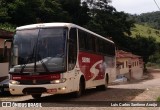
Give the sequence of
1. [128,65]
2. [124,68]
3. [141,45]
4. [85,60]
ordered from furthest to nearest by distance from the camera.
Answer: [141,45] → [128,65] → [124,68] → [85,60]

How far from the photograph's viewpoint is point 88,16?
85125mm

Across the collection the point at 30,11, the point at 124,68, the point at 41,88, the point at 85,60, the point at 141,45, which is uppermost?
the point at 30,11

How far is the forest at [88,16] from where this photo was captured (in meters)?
56.8

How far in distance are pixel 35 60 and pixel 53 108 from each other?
8.29 feet

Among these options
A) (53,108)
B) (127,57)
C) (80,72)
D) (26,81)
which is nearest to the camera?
(53,108)

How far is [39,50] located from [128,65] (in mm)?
56539

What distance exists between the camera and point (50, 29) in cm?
1557

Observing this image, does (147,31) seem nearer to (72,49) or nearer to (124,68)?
(124,68)

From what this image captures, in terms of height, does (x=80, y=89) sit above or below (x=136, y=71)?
above

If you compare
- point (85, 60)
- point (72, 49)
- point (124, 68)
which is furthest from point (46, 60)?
point (124, 68)

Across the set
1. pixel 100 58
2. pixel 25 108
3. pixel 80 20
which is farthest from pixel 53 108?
pixel 80 20

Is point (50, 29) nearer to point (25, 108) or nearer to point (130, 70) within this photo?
point (25, 108)

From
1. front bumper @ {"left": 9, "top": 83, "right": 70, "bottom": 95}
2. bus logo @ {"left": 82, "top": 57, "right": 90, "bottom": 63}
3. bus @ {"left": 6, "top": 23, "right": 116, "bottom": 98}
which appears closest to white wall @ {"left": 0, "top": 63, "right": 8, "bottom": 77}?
bus logo @ {"left": 82, "top": 57, "right": 90, "bottom": 63}

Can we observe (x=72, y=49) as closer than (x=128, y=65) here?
Yes
